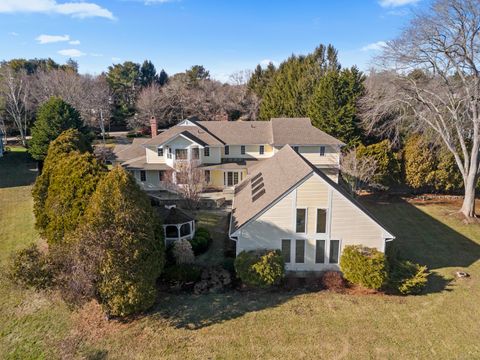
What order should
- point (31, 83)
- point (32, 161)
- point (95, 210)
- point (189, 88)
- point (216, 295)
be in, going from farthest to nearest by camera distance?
1. point (189, 88)
2. point (31, 83)
3. point (32, 161)
4. point (216, 295)
5. point (95, 210)

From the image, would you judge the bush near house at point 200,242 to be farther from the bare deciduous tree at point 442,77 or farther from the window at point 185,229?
the bare deciduous tree at point 442,77

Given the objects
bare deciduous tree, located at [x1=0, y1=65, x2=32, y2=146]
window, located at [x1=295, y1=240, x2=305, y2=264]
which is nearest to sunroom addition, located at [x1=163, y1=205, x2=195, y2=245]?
window, located at [x1=295, y1=240, x2=305, y2=264]

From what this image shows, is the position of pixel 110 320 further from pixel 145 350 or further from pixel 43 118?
pixel 43 118

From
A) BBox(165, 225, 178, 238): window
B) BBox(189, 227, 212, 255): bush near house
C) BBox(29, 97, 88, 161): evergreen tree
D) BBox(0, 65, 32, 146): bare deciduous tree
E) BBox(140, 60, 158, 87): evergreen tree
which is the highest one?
BBox(140, 60, 158, 87): evergreen tree

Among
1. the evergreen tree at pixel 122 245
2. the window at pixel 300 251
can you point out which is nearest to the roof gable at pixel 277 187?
the window at pixel 300 251

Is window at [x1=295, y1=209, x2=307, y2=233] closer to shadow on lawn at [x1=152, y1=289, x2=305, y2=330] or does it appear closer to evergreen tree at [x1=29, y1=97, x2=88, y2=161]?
shadow on lawn at [x1=152, y1=289, x2=305, y2=330]

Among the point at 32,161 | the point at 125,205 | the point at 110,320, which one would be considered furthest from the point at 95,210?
the point at 32,161
